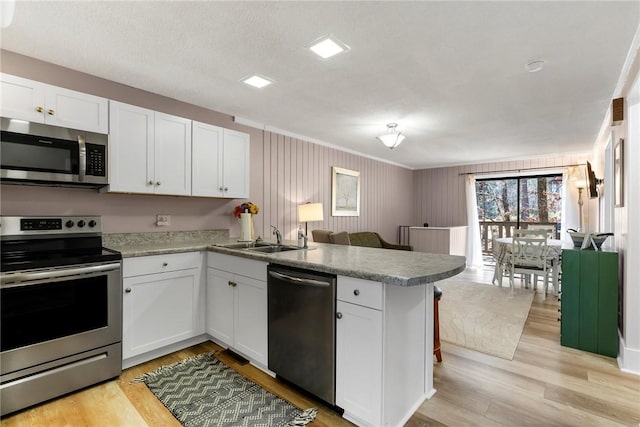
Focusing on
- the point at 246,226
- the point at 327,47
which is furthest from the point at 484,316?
the point at 327,47

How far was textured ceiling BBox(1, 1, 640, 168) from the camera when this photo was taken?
1773 millimetres

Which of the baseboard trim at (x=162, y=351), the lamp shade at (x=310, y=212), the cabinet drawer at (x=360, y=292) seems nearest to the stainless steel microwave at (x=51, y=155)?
the baseboard trim at (x=162, y=351)

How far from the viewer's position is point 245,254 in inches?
92.0

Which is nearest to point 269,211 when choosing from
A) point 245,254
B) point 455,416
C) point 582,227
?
point 245,254

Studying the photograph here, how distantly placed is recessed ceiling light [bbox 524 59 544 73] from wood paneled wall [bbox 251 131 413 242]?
2866 mm

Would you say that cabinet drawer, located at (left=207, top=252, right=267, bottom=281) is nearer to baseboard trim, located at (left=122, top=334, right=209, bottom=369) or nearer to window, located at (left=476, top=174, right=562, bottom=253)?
baseboard trim, located at (left=122, top=334, right=209, bottom=369)

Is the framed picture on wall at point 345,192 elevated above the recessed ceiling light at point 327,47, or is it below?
below

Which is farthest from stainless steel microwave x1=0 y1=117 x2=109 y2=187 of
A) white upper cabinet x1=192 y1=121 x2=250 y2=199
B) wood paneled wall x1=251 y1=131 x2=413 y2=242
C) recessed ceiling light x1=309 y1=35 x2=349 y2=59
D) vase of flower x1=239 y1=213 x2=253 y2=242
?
recessed ceiling light x1=309 y1=35 x2=349 y2=59

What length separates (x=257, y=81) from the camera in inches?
107

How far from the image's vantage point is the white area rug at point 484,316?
2.88 m

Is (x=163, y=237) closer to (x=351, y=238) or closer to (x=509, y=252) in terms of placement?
(x=351, y=238)

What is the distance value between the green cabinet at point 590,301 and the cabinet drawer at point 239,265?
278cm

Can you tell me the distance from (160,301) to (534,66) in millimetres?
3516

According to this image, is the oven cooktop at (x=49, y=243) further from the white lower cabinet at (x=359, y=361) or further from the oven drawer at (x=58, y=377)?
the white lower cabinet at (x=359, y=361)
